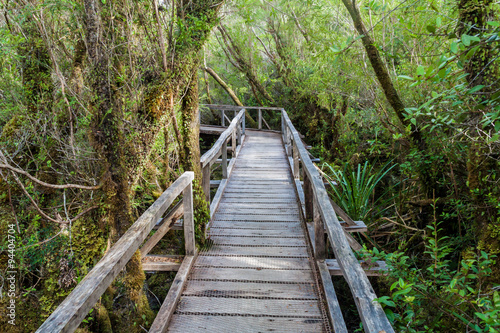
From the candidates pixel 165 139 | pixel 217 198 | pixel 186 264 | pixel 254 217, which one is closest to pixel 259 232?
pixel 254 217

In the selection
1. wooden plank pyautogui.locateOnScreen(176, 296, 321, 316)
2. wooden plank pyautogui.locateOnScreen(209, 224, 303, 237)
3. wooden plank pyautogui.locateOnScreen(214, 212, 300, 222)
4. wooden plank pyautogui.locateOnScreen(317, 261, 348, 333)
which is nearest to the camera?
wooden plank pyautogui.locateOnScreen(317, 261, 348, 333)

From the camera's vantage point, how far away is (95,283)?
1.48 meters

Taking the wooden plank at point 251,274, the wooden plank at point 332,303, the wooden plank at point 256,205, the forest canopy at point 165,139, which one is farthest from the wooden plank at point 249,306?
the wooden plank at point 256,205

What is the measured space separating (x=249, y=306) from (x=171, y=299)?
Result: 671mm

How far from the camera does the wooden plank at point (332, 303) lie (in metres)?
2.22

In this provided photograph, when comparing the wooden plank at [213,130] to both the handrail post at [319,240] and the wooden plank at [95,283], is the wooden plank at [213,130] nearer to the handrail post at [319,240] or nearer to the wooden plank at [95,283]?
the handrail post at [319,240]

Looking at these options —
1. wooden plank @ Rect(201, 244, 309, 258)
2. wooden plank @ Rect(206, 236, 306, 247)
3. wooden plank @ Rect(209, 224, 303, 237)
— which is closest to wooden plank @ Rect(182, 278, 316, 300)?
wooden plank @ Rect(201, 244, 309, 258)

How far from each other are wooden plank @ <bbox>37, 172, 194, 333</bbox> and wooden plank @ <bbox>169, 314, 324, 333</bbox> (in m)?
0.86

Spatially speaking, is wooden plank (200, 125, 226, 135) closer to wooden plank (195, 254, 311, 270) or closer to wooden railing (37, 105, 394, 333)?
wooden railing (37, 105, 394, 333)

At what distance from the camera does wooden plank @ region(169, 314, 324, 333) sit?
92.3 inches

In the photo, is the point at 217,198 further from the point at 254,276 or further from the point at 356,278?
the point at 356,278

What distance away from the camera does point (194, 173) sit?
3.58 meters

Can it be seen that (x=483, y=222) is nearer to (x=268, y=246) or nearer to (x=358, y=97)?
(x=268, y=246)

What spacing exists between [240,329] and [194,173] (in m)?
1.80
